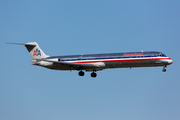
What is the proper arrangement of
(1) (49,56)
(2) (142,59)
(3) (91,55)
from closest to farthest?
(2) (142,59)
(3) (91,55)
(1) (49,56)

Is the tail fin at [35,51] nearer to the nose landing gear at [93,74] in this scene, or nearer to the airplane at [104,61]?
the airplane at [104,61]

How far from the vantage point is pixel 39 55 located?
200 ft

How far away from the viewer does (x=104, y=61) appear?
52906mm

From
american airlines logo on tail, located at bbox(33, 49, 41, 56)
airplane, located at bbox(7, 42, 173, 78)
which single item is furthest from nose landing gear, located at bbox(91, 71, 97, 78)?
american airlines logo on tail, located at bbox(33, 49, 41, 56)

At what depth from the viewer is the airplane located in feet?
168

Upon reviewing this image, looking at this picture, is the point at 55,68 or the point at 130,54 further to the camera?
the point at 55,68

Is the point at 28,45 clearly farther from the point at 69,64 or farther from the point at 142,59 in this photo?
the point at 142,59

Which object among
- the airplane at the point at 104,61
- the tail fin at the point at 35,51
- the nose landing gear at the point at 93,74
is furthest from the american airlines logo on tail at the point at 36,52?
the nose landing gear at the point at 93,74

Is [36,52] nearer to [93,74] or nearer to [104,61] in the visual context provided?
[93,74]

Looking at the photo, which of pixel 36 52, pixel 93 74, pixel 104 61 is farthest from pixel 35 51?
pixel 104 61

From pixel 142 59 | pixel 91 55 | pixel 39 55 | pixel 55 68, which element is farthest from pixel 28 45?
pixel 142 59

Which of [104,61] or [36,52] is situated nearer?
[104,61]

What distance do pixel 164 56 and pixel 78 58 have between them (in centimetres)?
1518

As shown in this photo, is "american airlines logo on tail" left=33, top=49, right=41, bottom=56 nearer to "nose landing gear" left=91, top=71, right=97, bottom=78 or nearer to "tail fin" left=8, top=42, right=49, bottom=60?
"tail fin" left=8, top=42, right=49, bottom=60
